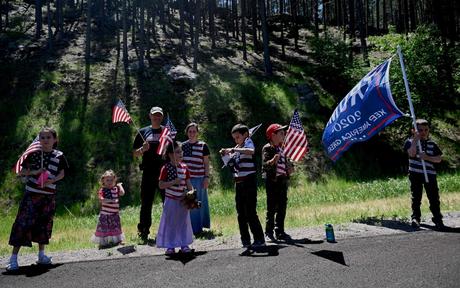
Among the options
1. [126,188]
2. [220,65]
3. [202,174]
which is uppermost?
[220,65]

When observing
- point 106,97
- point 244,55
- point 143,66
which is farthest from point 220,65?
point 106,97

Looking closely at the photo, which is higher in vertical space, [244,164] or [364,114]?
[364,114]

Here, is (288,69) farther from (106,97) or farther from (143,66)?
(106,97)

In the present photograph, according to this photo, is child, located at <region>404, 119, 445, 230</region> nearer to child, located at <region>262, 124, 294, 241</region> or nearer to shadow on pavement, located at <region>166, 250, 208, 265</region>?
child, located at <region>262, 124, 294, 241</region>

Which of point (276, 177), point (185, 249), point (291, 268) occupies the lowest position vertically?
point (185, 249)

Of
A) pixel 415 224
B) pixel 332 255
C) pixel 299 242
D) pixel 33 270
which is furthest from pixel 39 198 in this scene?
pixel 415 224

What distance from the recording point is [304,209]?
1237 centimetres

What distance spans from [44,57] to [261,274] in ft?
86.1

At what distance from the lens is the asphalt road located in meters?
4.85

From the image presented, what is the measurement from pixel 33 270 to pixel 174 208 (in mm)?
2304

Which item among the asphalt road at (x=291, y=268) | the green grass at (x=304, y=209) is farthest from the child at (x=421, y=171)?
the green grass at (x=304, y=209)

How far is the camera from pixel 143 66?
87.9ft

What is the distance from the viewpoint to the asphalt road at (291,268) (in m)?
4.85

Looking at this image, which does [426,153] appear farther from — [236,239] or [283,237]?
[236,239]
